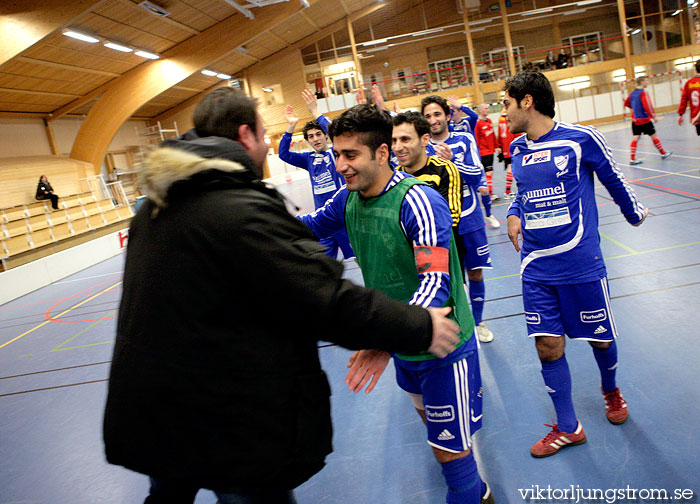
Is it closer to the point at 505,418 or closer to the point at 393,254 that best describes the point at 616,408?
the point at 505,418

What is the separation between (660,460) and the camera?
2.42 m

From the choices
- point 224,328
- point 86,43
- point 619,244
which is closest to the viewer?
point 224,328

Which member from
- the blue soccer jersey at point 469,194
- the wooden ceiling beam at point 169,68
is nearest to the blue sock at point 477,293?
the blue soccer jersey at point 469,194

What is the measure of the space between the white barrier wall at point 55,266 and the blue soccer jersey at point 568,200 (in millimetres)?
11015

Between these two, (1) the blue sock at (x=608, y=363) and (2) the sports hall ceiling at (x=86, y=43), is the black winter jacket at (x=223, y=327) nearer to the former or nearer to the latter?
(1) the blue sock at (x=608, y=363)

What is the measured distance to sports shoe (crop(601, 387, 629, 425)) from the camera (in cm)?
278

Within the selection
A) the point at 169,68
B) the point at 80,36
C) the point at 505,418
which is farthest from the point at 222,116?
the point at 169,68

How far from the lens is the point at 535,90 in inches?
106

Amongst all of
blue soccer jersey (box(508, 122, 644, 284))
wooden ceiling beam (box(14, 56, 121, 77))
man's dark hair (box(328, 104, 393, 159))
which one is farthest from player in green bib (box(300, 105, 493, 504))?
wooden ceiling beam (box(14, 56, 121, 77))

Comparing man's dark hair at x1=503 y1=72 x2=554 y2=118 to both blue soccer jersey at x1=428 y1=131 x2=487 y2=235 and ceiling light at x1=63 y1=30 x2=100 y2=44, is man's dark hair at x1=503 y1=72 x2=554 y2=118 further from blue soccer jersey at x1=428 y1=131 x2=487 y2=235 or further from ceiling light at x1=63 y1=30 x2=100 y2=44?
ceiling light at x1=63 y1=30 x2=100 y2=44

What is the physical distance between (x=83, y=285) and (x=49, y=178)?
8.83 meters

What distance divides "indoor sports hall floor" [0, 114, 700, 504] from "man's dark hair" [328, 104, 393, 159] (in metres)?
1.93

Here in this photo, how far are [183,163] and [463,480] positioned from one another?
69.0 inches

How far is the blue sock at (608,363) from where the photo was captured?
108 inches
